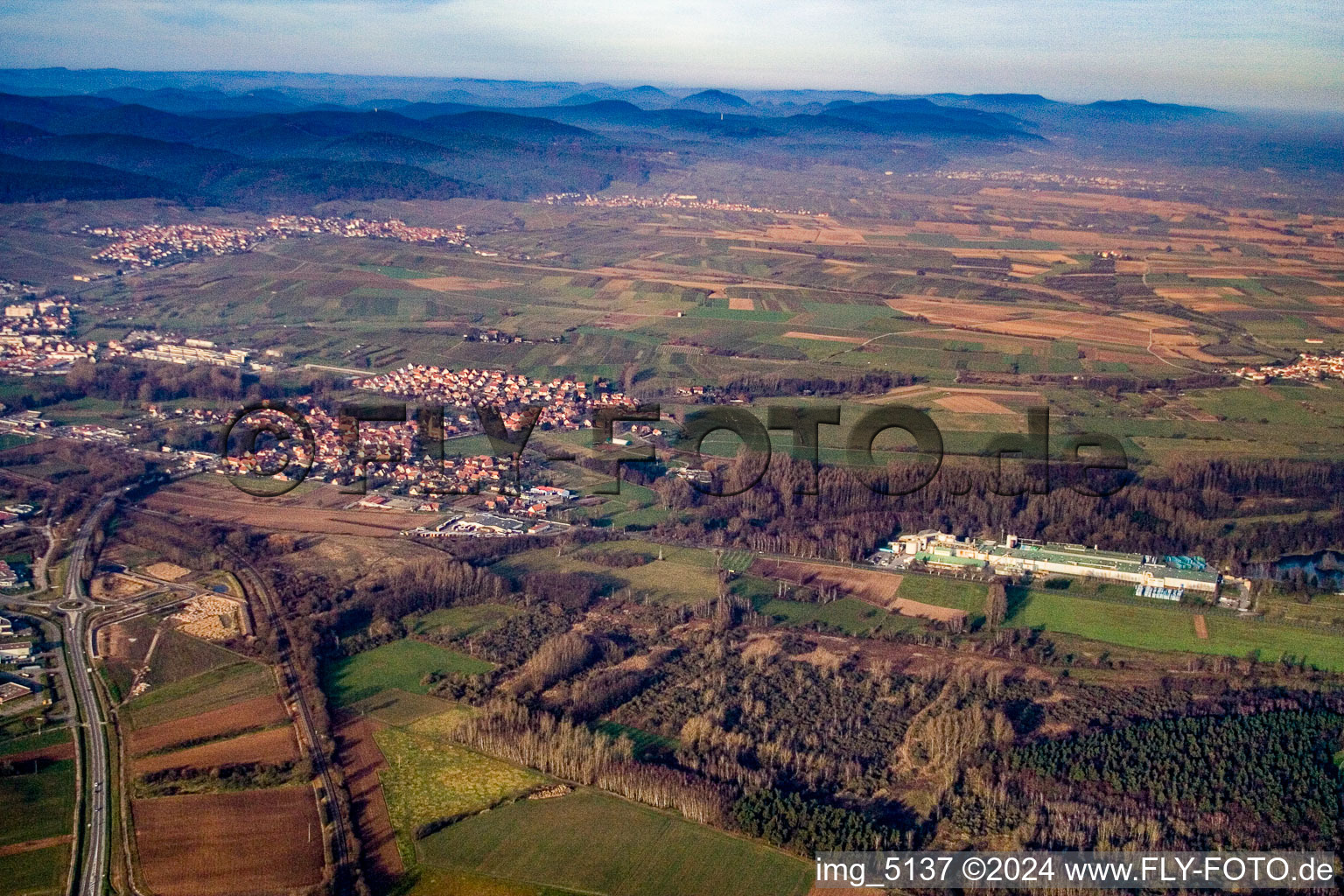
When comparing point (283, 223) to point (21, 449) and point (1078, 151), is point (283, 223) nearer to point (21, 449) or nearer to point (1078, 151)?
point (21, 449)

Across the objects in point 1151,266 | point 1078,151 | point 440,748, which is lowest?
point 440,748

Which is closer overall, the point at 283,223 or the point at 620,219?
the point at 283,223

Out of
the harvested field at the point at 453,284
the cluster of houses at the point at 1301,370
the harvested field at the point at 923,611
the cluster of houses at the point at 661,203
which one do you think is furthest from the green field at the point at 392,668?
the cluster of houses at the point at 661,203

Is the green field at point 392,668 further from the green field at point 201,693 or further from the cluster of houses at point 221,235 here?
the cluster of houses at point 221,235

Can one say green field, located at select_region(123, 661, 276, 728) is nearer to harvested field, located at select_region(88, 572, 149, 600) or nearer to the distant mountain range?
harvested field, located at select_region(88, 572, 149, 600)

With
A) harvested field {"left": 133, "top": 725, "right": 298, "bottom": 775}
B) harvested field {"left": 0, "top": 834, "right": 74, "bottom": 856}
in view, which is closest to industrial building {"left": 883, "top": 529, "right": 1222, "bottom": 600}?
harvested field {"left": 133, "top": 725, "right": 298, "bottom": 775}

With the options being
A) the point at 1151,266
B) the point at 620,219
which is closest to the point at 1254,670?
the point at 1151,266

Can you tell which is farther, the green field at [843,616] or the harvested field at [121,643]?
the green field at [843,616]
